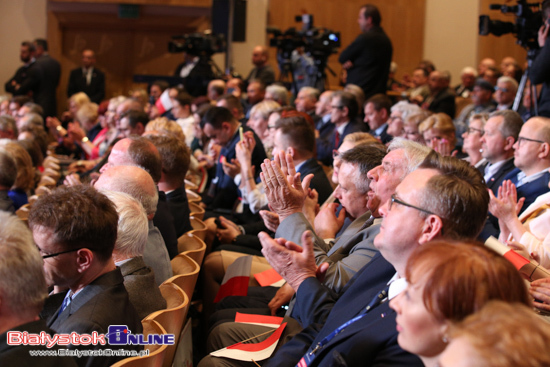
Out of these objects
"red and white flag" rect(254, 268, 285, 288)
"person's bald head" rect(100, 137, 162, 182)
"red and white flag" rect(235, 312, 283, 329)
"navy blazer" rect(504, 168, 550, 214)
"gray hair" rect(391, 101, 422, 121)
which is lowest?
"red and white flag" rect(254, 268, 285, 288)

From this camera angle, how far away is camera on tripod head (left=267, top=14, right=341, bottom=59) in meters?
6.84

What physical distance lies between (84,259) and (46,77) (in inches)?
354

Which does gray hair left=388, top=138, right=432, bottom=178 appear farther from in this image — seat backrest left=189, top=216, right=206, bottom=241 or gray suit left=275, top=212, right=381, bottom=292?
seat backrest left=189, top=216, right=206, bottom=241

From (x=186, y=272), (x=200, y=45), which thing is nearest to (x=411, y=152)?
(x=186, y=272)

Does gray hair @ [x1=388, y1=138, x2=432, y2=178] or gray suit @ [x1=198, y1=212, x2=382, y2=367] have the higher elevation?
gray hair @ [x1=388, y1=138, x2=432, y2=178]

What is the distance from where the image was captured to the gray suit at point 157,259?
2.23 metres

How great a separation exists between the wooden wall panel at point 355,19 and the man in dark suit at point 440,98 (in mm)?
3206

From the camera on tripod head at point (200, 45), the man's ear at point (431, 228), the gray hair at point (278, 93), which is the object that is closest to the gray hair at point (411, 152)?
the man's ear at point (431, 228)

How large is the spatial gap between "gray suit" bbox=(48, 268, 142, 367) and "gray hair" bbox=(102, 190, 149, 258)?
0.23 metres

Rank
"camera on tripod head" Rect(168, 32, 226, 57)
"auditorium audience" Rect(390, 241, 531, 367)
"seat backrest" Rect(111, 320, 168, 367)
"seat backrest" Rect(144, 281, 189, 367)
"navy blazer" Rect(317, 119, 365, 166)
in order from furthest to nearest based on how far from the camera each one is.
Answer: "camera on tripod head" Rect(168, 32, 226, 57), "navy blazer" Rect(317, 119, 365, 166), "seat backrest" Rect(144, 281, 189, 367), "seat backrest" Rect(111, 320, 168, 367), "auditorium audience" Rect(390, 241, 531, 367)

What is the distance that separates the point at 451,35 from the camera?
1084 centimetres

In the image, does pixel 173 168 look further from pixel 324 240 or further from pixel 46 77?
pixel 46 77

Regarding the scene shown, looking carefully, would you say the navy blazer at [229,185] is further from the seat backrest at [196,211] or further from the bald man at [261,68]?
the bald man at [261,68]

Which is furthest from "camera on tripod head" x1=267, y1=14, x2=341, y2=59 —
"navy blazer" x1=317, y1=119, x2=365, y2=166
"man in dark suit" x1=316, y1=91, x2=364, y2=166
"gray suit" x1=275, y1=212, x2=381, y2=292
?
"gray suit" x1=275, y1=212, x2=381, y2=292
